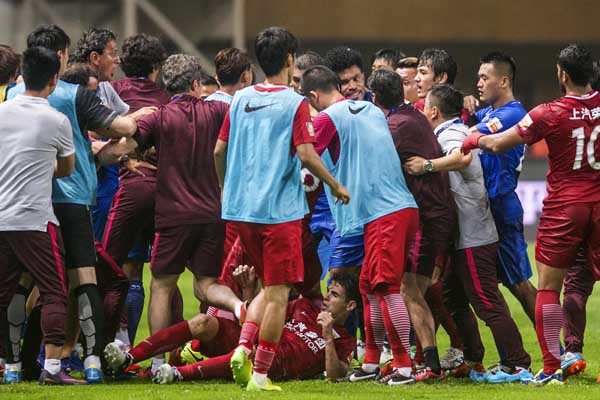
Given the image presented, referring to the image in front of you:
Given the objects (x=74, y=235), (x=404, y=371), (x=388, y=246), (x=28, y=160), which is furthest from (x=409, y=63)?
(x=28, y=160)

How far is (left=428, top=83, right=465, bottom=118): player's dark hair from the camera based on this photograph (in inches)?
399

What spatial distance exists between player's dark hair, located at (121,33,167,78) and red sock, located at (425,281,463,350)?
118 inches

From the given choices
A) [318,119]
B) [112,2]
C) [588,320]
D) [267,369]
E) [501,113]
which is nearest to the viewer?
[267,369]

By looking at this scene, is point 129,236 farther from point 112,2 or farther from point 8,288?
point 112,2

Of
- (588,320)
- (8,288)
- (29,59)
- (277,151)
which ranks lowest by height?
(588,320)

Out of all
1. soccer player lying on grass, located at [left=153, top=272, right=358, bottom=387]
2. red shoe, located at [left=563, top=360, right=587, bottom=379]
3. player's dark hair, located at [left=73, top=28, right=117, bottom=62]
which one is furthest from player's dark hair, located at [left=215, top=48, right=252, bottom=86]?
red shoe, located at [left=563, top=360, right=587, bottom=379]

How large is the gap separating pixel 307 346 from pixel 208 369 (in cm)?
76

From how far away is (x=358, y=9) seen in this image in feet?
92.6

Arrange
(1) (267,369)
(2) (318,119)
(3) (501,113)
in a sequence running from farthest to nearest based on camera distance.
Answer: (3) (501,113)
(2) (318,119)
(1) (267,369)

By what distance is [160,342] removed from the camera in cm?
950

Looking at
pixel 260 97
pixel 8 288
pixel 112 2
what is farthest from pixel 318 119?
pixel 112 2

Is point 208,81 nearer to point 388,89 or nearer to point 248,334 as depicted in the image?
point 388,89

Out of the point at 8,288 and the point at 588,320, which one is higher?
the point at 8,288

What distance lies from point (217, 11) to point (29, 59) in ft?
61.9
